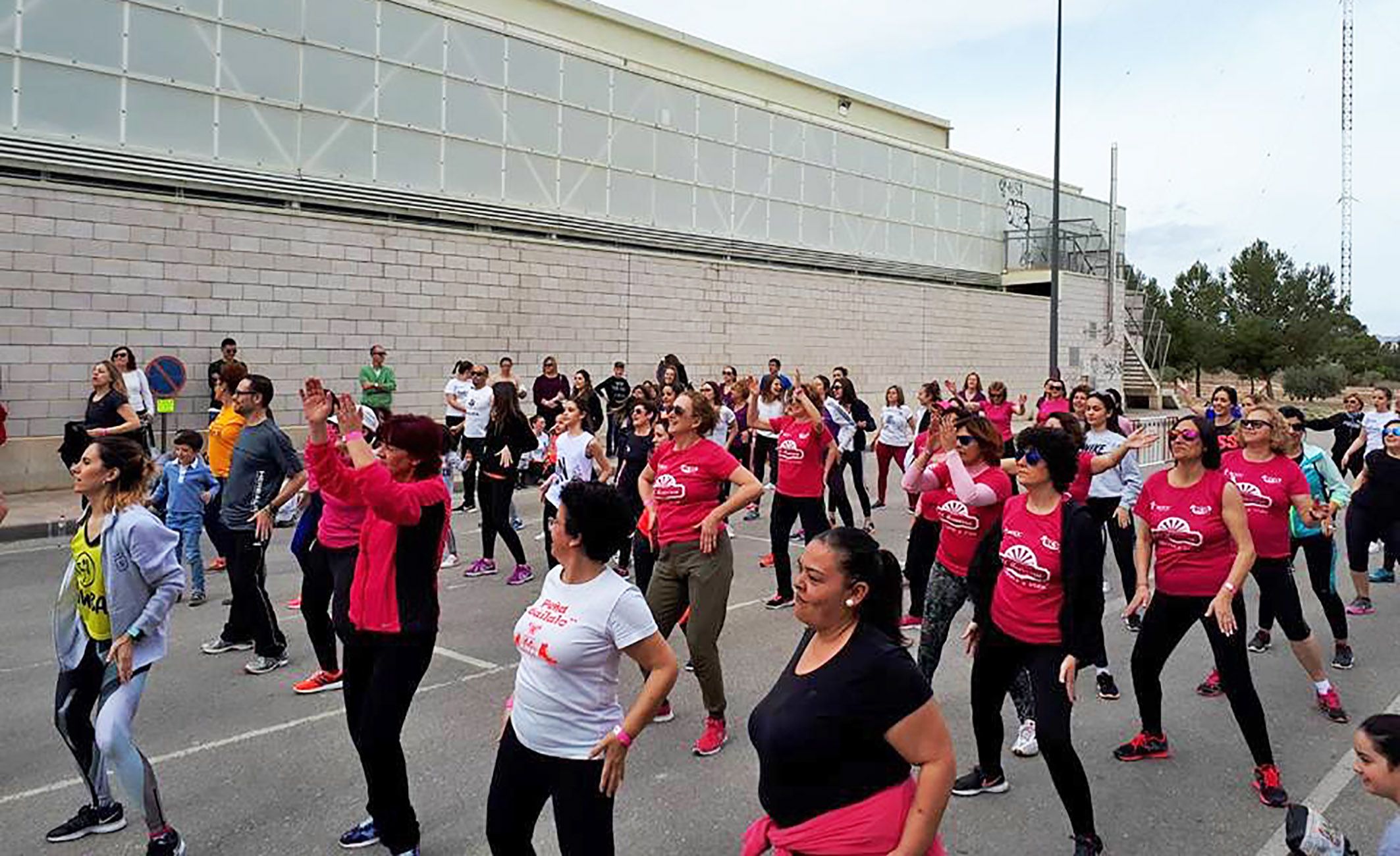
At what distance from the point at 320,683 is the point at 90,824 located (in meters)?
1.83

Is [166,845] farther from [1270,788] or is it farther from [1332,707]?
[1332,707]

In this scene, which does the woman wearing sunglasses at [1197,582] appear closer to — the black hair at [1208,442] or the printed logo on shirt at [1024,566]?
the black hair at [1208,442]

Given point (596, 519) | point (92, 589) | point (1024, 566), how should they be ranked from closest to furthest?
point (596, 519) → point (92, 589) → point (1024, 566)

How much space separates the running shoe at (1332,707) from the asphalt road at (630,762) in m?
0.07

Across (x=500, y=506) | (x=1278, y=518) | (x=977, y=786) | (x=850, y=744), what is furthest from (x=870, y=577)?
(x=500, y=506)

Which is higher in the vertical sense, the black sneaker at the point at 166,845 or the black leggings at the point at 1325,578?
the black leggings at the point at 1325,578

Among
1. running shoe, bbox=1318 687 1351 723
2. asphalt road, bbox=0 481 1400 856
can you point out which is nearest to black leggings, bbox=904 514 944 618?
asphalt road, bbox=0 481 1400 856

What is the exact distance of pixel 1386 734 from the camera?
2.62m

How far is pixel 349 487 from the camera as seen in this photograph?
3613 mm

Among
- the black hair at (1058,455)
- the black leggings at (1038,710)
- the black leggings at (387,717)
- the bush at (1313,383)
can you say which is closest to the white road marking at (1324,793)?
the black leggings at (1038,710)

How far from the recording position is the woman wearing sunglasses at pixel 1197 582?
177 inches

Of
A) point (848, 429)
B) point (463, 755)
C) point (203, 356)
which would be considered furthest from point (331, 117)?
point (463, 755)

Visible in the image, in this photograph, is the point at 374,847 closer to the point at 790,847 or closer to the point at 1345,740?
the point at 790,847

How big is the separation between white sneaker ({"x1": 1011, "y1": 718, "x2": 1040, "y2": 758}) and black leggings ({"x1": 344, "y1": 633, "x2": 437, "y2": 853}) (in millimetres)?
2965
